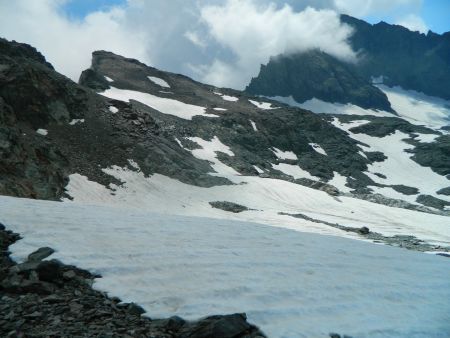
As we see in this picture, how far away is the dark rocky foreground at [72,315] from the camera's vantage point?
677 centimetres

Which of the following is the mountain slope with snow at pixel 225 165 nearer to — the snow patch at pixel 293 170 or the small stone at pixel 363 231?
the small stone at pixel 363 231

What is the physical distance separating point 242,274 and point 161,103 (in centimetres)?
9537

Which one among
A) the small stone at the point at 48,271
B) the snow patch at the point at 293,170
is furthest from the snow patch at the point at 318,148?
the small stone at the point at 48,271

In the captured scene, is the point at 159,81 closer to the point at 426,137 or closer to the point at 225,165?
the point at 225,165

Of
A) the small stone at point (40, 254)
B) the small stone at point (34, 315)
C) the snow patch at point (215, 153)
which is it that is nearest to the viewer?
the small stone at point (34, 315)

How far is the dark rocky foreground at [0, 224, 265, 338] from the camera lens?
677 cm

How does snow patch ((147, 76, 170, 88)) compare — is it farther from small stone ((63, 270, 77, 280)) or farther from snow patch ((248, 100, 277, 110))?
small stone ((63, 270, 77, 280))

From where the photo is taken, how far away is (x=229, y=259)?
12055mm

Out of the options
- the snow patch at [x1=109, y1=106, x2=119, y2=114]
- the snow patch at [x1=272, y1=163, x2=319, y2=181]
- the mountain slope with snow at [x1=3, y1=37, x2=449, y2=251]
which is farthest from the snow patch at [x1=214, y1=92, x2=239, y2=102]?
the snow patch at [x1=109, y1=106, x2=119, y2=114]

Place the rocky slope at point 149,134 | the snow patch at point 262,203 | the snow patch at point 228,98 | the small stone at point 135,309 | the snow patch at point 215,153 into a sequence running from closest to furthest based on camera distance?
the small stone at point 135,309 < the rocky slope at point 149,134 < the snow patch at point 262,203 < the snow patch at point 215,153 < the snow patch at point 228,98

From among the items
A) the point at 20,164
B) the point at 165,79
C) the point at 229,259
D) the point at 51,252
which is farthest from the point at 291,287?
the point at 165,79

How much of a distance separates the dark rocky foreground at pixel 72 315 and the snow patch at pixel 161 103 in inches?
3461

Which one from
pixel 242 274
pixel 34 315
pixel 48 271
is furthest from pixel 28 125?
pixel 34 315

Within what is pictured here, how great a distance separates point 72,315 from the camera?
7.29 meters
